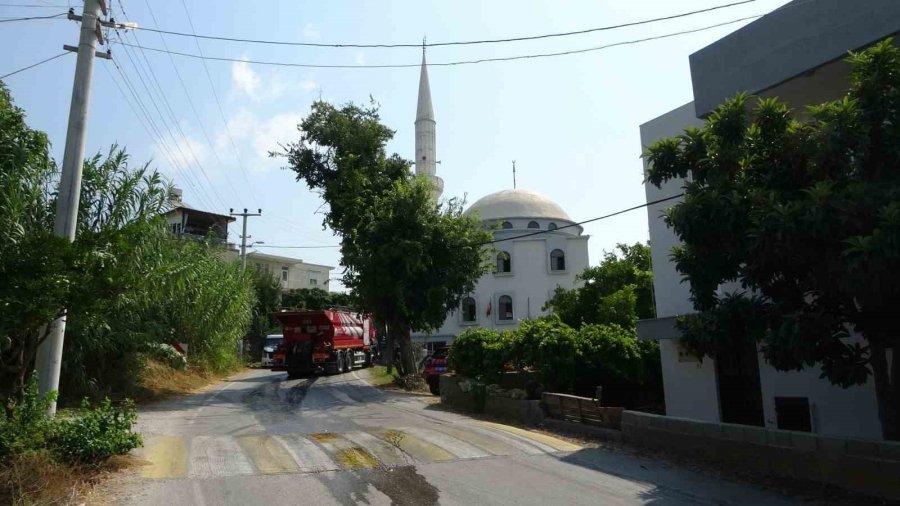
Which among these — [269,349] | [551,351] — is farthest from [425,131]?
[551,351]

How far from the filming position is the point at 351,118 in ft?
88.8

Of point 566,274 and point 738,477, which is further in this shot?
point 566,274

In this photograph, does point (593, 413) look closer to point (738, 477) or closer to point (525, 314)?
point (738, 477)

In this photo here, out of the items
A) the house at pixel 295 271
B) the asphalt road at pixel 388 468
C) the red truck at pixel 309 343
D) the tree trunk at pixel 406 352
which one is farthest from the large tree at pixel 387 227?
the house at pixel 295 271

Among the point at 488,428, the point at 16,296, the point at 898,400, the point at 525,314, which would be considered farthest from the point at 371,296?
the point at 525,314

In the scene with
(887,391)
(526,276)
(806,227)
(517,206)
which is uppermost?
(517,206)

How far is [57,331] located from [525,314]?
44247 millimetres

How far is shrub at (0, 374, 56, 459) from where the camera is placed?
6.97m

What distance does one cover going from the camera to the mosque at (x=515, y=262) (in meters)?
51.8

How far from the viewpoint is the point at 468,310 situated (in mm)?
53219

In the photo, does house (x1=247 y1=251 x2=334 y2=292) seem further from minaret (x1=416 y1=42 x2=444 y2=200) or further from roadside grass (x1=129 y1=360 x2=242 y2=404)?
roadside grass (x1=129 y1=360 x2=242 y2=404)

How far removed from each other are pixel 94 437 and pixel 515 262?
4596 cm

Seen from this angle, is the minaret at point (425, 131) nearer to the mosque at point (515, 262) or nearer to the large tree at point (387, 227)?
the mosque at point (515, 262)

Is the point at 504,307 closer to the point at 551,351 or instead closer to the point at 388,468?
the point at 551,351
